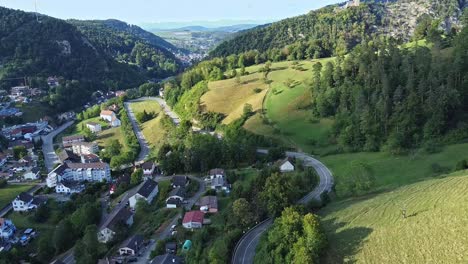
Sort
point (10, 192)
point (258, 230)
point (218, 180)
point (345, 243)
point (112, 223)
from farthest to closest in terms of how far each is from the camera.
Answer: point (10, 192)
point (218, 180)
point (112, 223)
point (258, 230)
point (345, 243)

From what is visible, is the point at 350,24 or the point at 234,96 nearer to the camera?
the point at 234,96

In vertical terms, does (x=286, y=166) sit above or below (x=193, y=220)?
above

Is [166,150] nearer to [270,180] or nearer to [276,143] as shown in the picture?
[276,143]

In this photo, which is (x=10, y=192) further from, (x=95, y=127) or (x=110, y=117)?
(x=110, y=117)

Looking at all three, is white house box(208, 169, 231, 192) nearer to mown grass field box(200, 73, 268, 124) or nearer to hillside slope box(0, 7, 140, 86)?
mown grass field box(200, 73, 268, 124)

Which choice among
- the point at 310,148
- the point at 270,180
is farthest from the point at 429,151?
the point at 270,180

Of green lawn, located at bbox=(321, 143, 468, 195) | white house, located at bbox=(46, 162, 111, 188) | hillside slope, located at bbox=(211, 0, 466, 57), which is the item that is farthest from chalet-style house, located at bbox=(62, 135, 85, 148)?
hillside slope, located at bbox=(211, 0, 466, 57)

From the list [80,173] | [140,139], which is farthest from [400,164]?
[140,139]
